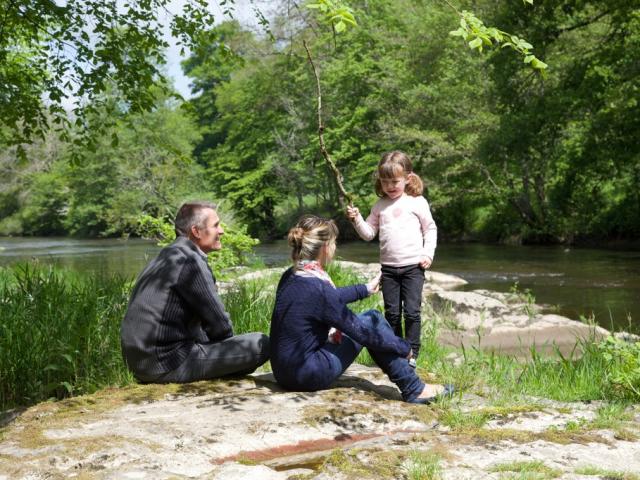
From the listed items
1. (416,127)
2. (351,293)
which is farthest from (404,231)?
(416,127)

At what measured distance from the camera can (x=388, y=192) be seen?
16.6ft

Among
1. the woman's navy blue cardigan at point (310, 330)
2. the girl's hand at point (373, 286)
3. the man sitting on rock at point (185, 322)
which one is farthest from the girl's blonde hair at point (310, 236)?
the man sitting on rock at point (185, 322)

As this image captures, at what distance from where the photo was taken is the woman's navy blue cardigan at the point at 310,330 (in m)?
4.03

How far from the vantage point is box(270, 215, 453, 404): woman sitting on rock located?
4.04 metres

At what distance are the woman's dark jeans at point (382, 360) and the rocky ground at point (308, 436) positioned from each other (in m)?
0.11

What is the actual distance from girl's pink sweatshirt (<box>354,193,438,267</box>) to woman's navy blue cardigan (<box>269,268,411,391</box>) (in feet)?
3.01

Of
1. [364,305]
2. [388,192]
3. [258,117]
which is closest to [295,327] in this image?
[388,192]

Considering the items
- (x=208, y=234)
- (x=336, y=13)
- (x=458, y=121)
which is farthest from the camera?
(x=458, y=121)

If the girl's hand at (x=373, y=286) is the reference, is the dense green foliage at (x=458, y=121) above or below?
above

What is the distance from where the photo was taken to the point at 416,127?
26.5m

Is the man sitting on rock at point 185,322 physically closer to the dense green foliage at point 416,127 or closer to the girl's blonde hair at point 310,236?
the girl's blonde hair at point 310,236

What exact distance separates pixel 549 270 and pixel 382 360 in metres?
13.8

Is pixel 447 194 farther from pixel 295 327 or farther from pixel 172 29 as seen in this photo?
pixel 295 327

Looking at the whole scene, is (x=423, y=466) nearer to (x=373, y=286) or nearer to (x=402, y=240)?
(x=373, y=286)
